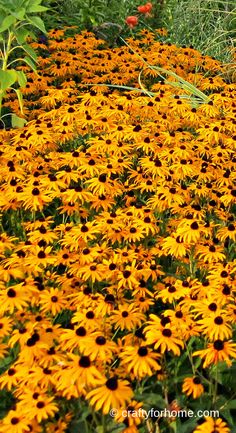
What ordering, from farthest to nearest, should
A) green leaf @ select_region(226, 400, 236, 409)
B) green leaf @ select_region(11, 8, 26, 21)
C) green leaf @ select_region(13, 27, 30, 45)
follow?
green leaf @ select_region(13, 27, 30, 45) → green leaf @ select_region(11, 8, 26, 21) → green leaf @ select_region(226, 400, 236, 409)

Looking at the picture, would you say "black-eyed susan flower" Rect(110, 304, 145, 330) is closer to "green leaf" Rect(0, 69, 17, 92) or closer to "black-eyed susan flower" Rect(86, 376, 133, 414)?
"black-eyed susan flower" Rect(86, 376, 133, 414)

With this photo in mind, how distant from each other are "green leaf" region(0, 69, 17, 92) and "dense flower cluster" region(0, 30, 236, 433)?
327 millimetres

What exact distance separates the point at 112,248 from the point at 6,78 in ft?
5.04

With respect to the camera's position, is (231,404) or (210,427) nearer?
(210,427)

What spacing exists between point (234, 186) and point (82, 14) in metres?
3.89

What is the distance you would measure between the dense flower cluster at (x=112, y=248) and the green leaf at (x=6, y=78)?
327 mm

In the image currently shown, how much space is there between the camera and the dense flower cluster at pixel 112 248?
2148 millimetres

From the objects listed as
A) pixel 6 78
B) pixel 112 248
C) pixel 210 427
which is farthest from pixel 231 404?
pixel 6 78

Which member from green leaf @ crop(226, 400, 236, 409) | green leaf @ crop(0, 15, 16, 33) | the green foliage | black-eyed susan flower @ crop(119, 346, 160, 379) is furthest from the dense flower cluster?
the green foliage

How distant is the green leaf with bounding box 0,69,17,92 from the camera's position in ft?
13.3

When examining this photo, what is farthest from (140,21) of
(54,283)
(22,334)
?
(22,334)

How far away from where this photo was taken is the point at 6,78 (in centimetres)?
408

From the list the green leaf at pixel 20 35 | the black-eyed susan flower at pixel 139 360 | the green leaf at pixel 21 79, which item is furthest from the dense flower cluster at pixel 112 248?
the green leaf at pixel 20 35

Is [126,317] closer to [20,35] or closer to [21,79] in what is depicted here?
[21,79]
